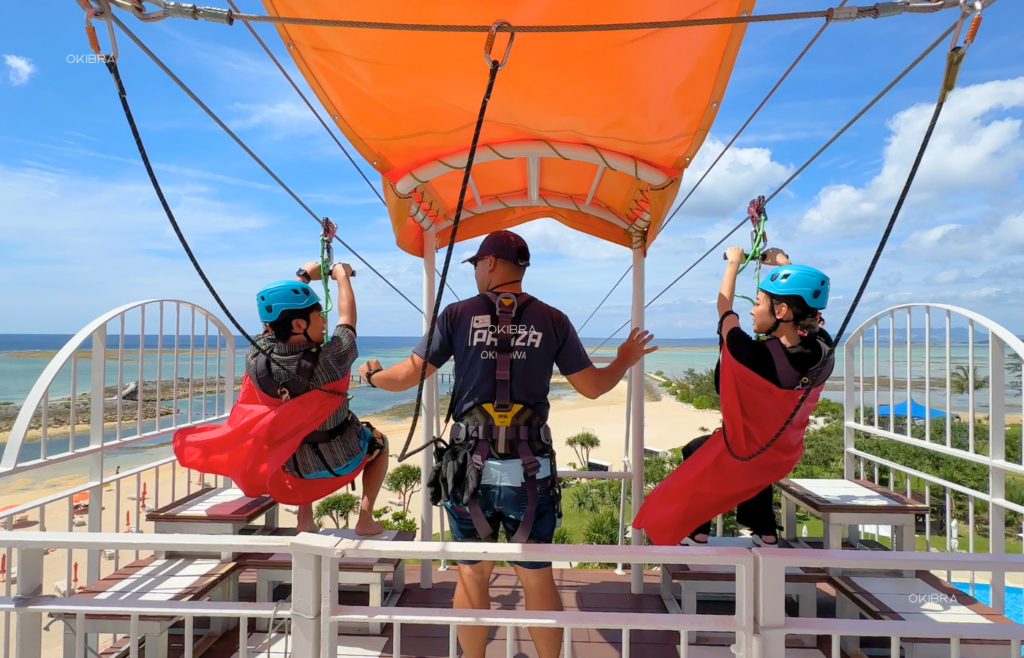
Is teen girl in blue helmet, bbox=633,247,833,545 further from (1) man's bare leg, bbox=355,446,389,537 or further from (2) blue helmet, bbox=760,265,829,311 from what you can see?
(1) man's bare leg, bbox=355,446,389,537

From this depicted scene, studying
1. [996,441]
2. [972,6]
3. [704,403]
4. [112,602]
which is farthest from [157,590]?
[704,403]

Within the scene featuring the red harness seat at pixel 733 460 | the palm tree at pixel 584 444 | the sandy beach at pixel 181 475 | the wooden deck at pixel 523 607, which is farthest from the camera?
the palm tree at pixel 584 444

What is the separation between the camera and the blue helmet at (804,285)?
278 centimetres

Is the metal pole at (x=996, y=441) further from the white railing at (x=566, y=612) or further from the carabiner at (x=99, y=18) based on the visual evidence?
the carabiner at (x=99, y=18)

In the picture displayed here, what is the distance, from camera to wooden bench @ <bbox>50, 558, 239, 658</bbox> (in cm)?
266

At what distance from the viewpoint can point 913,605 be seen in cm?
283

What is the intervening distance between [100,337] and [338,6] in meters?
2.60

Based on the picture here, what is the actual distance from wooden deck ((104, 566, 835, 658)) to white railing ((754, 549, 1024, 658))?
1331 mm

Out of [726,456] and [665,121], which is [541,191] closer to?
[665,121]

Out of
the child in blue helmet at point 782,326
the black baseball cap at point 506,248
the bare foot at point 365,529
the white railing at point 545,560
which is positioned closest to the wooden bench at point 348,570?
the bare foot at point 365,529

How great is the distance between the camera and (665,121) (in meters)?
2.71

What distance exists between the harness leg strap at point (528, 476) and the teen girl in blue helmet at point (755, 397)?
101 centimetres

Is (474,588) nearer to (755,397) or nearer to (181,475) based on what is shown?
(755,397)

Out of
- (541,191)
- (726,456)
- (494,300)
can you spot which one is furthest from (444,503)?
(541,191)
